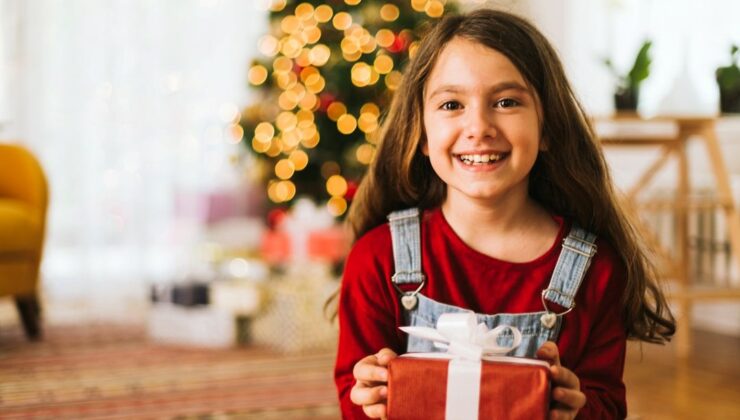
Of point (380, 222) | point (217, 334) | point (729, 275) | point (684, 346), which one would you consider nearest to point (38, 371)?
point (217, 334)

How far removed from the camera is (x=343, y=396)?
122cm

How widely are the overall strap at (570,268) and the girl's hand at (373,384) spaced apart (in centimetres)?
23

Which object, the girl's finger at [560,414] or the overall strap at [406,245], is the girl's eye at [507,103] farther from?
the girl's finger at [560,414]

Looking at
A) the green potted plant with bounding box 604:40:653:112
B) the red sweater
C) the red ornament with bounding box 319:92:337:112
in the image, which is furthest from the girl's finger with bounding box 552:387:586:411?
the red ornament with bounding box 319:92:337:112

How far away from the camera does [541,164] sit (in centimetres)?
133

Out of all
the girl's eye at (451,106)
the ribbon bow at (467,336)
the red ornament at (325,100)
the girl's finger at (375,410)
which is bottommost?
the girl's finger at (375,410)

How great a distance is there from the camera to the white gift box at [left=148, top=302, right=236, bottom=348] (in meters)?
2.88

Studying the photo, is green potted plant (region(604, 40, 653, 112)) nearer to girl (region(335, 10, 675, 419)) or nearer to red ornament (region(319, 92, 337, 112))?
red ornament (region(319, 92, 337, 112))

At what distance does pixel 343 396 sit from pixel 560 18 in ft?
11.3

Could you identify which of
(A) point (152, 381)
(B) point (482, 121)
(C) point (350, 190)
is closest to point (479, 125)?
(B) point (482, 121)

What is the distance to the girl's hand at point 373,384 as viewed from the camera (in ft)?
3.49

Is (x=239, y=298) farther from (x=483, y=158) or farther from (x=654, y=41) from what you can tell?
(x=654, y=41)

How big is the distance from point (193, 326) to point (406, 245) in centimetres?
181

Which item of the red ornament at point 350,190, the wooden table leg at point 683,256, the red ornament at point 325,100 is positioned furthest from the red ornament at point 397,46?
the wooden table leg at point 683,256
